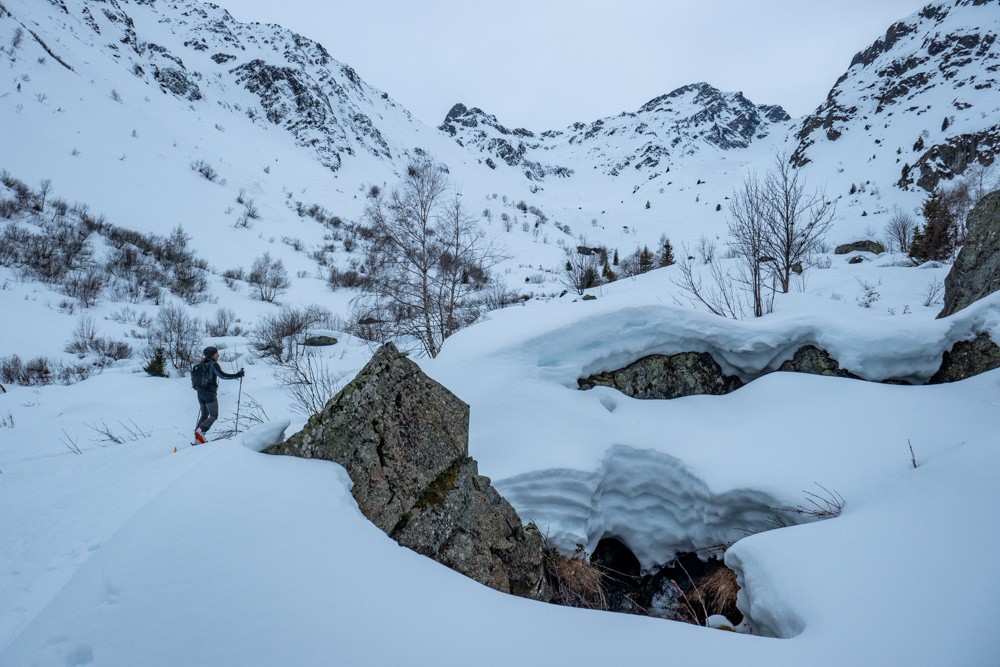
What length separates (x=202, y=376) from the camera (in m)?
6.28

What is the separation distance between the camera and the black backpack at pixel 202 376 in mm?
Result: 6211

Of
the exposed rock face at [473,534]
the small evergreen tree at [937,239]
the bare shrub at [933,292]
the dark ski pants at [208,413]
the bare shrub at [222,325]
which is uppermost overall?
the small evergreen tree at [937,239]

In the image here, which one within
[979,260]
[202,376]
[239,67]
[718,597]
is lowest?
[718,597]

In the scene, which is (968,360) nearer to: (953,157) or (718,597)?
(718,597)

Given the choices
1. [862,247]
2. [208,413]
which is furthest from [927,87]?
[208,413]

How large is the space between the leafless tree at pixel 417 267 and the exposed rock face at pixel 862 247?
1570 centimetres

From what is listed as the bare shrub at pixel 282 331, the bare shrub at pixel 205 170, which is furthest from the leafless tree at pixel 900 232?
the bare shrub at pixel 205 170

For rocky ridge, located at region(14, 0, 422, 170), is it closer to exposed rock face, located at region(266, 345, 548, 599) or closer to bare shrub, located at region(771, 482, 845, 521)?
exposed rock face, located at region(266, 345, 548, 599)

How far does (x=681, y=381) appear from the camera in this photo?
5.53 meters

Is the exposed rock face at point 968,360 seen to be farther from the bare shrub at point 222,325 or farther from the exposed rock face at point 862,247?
the bare shrub at point 222,325

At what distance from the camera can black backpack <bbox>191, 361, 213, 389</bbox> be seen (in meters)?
6.21

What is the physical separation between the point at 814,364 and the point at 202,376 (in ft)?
30.2

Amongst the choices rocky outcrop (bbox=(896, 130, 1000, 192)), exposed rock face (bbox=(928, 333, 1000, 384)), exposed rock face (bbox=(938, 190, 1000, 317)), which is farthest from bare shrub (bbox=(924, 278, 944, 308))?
rocky outcrop (bbox=(896, 130, 1000, 192))

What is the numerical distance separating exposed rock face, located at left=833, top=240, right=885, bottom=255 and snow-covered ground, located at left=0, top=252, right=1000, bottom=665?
46.2 feet
